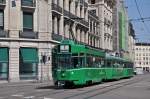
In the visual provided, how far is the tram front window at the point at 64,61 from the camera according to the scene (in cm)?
3158

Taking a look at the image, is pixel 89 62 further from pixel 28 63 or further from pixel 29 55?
pixel 29 55

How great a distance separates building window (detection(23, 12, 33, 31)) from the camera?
5644cm

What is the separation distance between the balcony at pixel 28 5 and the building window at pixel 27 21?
0.66 meters

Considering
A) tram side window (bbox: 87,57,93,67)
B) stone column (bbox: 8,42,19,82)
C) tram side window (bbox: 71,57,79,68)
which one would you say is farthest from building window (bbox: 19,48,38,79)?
tram side window (bbox: 71,57,79,68)

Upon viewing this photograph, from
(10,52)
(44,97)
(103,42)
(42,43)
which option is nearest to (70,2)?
(42,43)

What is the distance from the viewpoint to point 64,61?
31.6 meters

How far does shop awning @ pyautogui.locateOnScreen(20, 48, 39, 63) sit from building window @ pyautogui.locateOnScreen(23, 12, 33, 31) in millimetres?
2585

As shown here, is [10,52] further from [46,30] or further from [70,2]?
[70,2]

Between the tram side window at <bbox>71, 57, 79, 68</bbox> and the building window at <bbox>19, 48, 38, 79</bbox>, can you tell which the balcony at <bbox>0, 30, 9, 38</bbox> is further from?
the tram side window at <bbox>71, 57, 79, 68</bbox>

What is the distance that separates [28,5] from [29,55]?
599cm

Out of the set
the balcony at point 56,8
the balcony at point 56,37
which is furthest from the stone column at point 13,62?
the balcony at point 56,8

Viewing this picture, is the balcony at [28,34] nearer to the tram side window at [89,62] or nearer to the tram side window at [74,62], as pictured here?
the tram side window at [89,62]

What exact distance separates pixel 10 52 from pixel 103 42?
42.2 m

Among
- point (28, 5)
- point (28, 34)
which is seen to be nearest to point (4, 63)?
point (28, 34)
